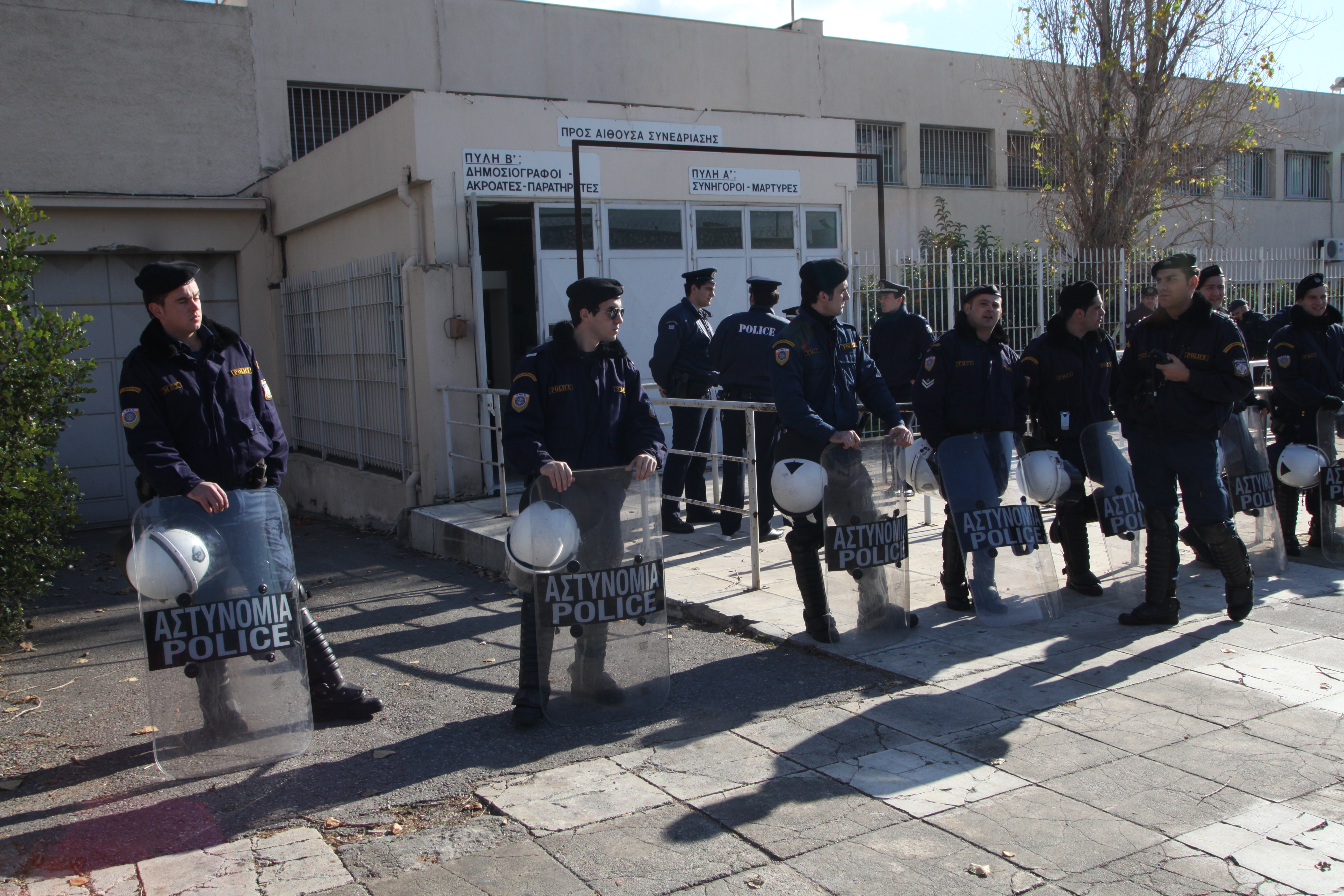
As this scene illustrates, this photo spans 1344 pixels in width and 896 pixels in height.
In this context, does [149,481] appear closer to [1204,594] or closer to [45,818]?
[45,818]

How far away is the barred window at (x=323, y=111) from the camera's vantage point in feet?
47.5

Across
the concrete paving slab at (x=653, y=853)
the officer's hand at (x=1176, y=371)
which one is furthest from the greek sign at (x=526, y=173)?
the concrete paving slab at (x=653, y=853)

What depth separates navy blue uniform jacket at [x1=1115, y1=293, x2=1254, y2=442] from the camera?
17.9 feet

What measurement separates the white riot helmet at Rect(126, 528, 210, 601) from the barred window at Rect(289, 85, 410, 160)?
36.8 feet

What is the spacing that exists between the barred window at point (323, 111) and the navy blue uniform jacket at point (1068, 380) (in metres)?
10.8

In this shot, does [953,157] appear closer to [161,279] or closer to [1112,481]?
[1112,481]

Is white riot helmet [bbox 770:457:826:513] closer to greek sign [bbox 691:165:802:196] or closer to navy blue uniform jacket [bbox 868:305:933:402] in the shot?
navy blue uniform jacket [bbox 868:305:933:402]

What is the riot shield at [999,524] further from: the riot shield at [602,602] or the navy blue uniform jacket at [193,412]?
the navy blue uniform jacket at [193,412]

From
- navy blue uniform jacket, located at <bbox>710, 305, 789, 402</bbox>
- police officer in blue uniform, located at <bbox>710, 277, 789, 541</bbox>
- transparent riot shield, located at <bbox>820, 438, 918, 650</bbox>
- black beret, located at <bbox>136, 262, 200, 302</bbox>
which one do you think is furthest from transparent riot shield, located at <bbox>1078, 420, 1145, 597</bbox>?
black beret, located at <bbox>136, 262, 200, 302</bbox>

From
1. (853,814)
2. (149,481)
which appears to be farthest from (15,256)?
(853,814)

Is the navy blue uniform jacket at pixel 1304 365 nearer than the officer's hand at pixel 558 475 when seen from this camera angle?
No

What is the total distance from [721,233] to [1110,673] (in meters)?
7.28

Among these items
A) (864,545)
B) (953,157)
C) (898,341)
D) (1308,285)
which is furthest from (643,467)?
(953,157)

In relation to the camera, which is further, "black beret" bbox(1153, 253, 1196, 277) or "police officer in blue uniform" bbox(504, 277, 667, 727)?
"black beret" bbox(1153, 253, 1196, 277)
